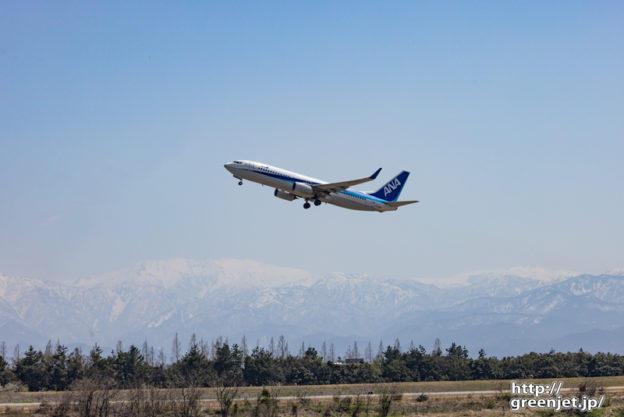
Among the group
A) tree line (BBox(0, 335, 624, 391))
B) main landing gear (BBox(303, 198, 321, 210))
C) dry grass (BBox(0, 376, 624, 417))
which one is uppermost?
main landing gear (BBox(303, 198, 321, 210))

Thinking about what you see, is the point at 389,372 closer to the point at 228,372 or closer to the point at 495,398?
the point at 228,372

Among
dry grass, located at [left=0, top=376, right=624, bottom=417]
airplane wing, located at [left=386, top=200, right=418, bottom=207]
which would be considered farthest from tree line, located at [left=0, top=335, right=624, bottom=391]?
dry grass, located at [left=0, top=376, right=624, bottom=417]

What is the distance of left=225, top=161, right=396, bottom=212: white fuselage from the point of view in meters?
96.6

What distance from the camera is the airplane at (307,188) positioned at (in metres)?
96.8

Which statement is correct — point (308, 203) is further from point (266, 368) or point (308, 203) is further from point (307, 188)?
point (266, 368)

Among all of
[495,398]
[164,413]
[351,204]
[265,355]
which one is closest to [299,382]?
[265,355]

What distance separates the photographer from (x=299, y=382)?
383 feet

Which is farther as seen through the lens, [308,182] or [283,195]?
[283,195]

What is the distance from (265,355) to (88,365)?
2777 cm

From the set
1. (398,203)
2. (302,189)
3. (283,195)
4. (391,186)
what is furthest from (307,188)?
(391,186)

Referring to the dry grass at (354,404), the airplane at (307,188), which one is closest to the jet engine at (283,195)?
the airplane at (307,188)

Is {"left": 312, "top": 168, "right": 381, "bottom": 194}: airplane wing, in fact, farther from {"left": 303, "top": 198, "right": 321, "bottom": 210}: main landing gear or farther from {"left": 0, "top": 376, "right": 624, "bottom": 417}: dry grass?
{"left": 0, "top": 376, "right": 624, "bottom": 417}: dry grass

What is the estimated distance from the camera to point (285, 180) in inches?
3873

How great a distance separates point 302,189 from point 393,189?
22.8 m
